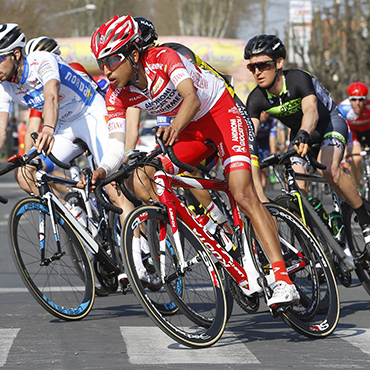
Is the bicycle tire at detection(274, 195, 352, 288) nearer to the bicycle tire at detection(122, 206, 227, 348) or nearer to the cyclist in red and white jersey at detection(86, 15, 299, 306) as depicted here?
the cyclist in red and white jersey at detection(86, 15, 299, 306)

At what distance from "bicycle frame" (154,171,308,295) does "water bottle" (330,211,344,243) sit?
164 centimetres

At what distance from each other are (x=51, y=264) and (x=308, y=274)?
1.80 m

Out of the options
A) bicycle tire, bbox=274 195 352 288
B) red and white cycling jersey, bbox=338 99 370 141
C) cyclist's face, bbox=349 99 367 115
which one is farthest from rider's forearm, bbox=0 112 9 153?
red and white cycling jersey, bbox=338 99 370 141

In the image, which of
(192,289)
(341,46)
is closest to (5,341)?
(192,289)

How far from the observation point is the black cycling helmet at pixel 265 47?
677cm

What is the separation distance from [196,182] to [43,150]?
123 centimetres

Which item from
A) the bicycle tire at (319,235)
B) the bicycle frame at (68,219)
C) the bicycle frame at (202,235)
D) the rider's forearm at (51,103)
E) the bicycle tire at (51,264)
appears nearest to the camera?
the bicycle frame at (202,235)

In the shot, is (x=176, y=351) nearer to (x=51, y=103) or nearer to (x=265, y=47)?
(x=51, y=103)

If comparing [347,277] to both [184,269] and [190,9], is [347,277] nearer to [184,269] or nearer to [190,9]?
[184,269]

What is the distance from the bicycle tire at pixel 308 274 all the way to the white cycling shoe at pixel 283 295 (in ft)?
0.77

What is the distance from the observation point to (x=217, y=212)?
621cm

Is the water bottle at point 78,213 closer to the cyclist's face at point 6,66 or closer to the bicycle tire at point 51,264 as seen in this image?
the bicycle tire at point 51,264

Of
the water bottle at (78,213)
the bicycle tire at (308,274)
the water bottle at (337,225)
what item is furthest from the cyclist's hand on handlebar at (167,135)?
the water bottle at (337,225)

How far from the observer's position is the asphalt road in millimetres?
4891
